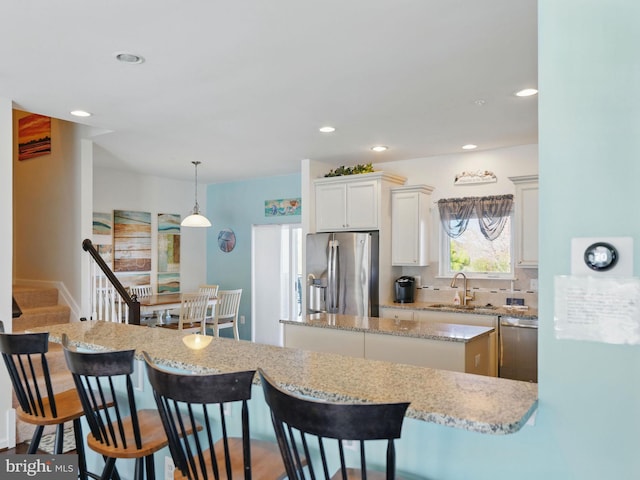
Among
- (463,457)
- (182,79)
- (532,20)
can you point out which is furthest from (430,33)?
(463,457)

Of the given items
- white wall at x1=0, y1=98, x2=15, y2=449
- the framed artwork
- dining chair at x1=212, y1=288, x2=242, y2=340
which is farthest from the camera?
the framed artwork

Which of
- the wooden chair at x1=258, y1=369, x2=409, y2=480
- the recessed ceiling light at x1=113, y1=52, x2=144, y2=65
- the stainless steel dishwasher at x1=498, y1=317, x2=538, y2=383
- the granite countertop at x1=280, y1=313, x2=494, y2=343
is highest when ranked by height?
the recessed ceiling light at x1=113, y1=52, x2=144, y2=65

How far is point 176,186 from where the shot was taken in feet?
23.8

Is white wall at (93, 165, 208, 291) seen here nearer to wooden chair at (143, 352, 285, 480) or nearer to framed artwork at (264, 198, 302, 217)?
framed artwork at (264, 198, 302, 217)

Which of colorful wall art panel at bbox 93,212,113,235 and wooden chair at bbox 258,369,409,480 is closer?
wooden chair at bbox 258,369,409,480

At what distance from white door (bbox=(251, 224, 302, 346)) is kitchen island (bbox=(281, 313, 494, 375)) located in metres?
2.86

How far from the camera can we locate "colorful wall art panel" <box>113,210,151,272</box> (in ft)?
20.9

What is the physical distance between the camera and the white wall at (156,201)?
6297mm

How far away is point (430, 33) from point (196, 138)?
2.81 m

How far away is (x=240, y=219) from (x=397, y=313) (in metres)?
3.23

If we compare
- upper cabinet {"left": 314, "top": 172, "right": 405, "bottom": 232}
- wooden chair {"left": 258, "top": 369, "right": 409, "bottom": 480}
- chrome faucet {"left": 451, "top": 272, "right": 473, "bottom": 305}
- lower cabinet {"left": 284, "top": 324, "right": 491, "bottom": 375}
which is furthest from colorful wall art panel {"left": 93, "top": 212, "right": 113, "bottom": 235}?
wooden chair {"left": 258, "top": 369, "right": 409, "bottom": 480}

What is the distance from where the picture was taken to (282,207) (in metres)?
6.73

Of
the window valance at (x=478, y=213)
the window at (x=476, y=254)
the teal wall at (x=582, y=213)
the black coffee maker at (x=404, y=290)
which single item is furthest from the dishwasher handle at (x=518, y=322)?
the teal wall at (x=582, y=213)

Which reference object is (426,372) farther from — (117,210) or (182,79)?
(117,210)
